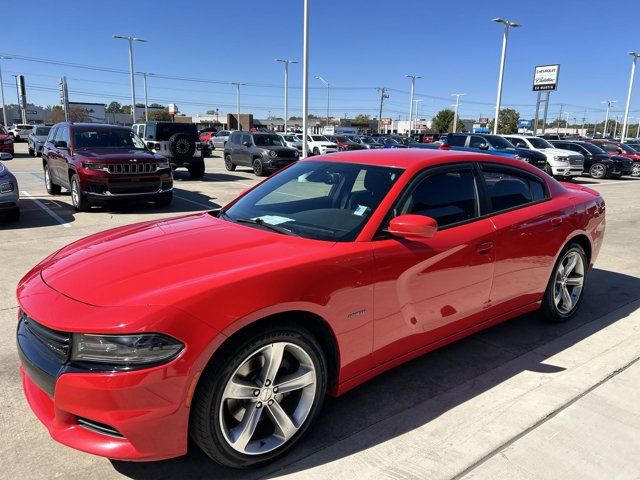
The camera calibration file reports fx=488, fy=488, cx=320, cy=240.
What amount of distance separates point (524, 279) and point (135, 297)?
299cm

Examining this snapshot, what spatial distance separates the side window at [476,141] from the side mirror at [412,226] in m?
18.0

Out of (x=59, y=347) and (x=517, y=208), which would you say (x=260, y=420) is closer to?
(x=59, y=347)

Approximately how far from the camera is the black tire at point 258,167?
1927cm

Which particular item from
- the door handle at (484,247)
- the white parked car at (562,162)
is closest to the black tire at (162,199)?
the door handle at (484,247)

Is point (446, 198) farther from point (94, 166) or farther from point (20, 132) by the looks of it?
point (20, 132)

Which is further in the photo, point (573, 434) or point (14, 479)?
point (573, 434)

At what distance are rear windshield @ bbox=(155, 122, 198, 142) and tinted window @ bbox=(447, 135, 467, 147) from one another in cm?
1017

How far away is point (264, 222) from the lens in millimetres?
3221

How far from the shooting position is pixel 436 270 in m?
3.12

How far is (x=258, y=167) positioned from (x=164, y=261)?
677 inches

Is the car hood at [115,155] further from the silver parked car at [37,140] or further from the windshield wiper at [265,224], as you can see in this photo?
the silver parked car at [37,140]

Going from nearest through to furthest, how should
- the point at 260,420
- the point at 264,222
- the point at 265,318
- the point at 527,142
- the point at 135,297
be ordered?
1. the point at 135,297
2. the point at 265,318
3. the point at 260,420
4. the point at 264,222
5. the point at 527,142

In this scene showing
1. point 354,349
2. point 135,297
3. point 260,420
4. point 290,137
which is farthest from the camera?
point 290,137

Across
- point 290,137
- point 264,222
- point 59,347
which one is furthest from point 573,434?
point 290,137
